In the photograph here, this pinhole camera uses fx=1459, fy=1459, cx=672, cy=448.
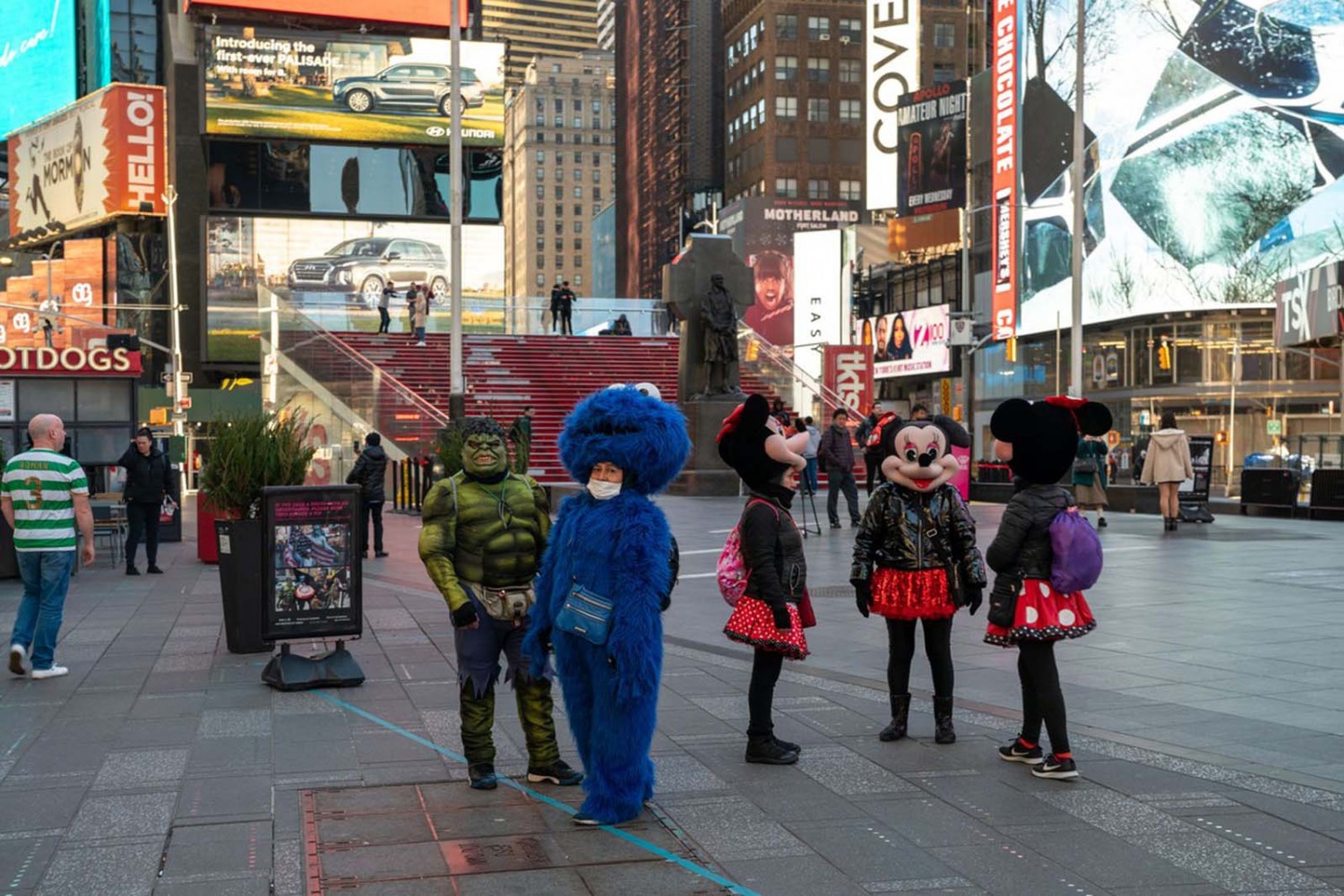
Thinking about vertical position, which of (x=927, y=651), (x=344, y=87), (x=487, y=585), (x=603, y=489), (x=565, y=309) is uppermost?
(x=344, y=87)

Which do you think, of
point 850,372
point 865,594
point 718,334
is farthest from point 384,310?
point 865,594

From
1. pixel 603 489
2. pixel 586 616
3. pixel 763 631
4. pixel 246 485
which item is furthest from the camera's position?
pixel 246 485

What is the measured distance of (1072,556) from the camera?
6.76 meters

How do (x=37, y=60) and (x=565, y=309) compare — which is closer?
(x=565, y=309)

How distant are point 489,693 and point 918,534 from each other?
2.29 m

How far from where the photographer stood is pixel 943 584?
7.32 metres

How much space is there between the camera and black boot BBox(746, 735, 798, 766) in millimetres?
6945

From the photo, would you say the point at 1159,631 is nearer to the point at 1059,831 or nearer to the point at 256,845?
the point at 1059,831

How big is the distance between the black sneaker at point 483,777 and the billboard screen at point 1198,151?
48.7 meters

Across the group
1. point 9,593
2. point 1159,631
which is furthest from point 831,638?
point 9,593

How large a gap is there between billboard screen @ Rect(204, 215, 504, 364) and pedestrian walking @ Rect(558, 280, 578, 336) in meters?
18.4

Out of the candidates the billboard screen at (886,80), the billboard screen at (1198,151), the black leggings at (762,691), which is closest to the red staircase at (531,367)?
the billboard screen at (1198,151)

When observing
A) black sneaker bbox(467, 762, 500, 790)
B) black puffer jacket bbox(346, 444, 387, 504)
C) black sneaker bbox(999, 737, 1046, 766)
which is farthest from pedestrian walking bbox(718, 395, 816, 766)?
black puffer jacket bbox(346, 444, 387, 504)

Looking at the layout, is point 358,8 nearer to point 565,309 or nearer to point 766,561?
point 565,309
